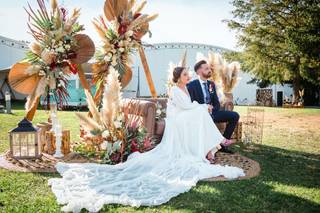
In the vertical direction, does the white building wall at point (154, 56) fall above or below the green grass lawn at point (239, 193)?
above

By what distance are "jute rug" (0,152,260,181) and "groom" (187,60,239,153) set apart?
1.50ft

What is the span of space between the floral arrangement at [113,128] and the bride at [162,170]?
218 mm

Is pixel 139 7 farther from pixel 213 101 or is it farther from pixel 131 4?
pixel 213 101

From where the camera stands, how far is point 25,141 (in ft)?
18.6

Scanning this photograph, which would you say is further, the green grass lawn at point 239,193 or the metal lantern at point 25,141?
the metal lantern at point 25,141

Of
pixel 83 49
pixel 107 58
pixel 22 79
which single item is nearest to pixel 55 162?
pixel 22 79

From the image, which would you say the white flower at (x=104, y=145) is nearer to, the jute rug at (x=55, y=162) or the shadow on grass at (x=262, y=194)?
the jute rug at (x=55, y=162)

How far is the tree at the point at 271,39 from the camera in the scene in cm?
1941

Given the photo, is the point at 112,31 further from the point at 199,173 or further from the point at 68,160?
the point at 199,173

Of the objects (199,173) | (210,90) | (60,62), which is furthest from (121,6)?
(199,173)

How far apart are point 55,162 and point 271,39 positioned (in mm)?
17719

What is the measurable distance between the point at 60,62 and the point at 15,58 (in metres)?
18.2

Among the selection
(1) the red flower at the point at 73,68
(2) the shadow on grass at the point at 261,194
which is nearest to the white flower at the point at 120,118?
(2) the shadow on grass at the point at 261,194

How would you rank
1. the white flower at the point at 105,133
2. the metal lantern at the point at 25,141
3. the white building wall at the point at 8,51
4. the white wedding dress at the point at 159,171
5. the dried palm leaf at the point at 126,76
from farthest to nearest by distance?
the white building wall at the point at 8,51, the dried palm leaf at the point at 126,76, the metal lantern at the point at 25,141, the white flower at the point at 105,133, the white wedding dress at the point at 159,171
